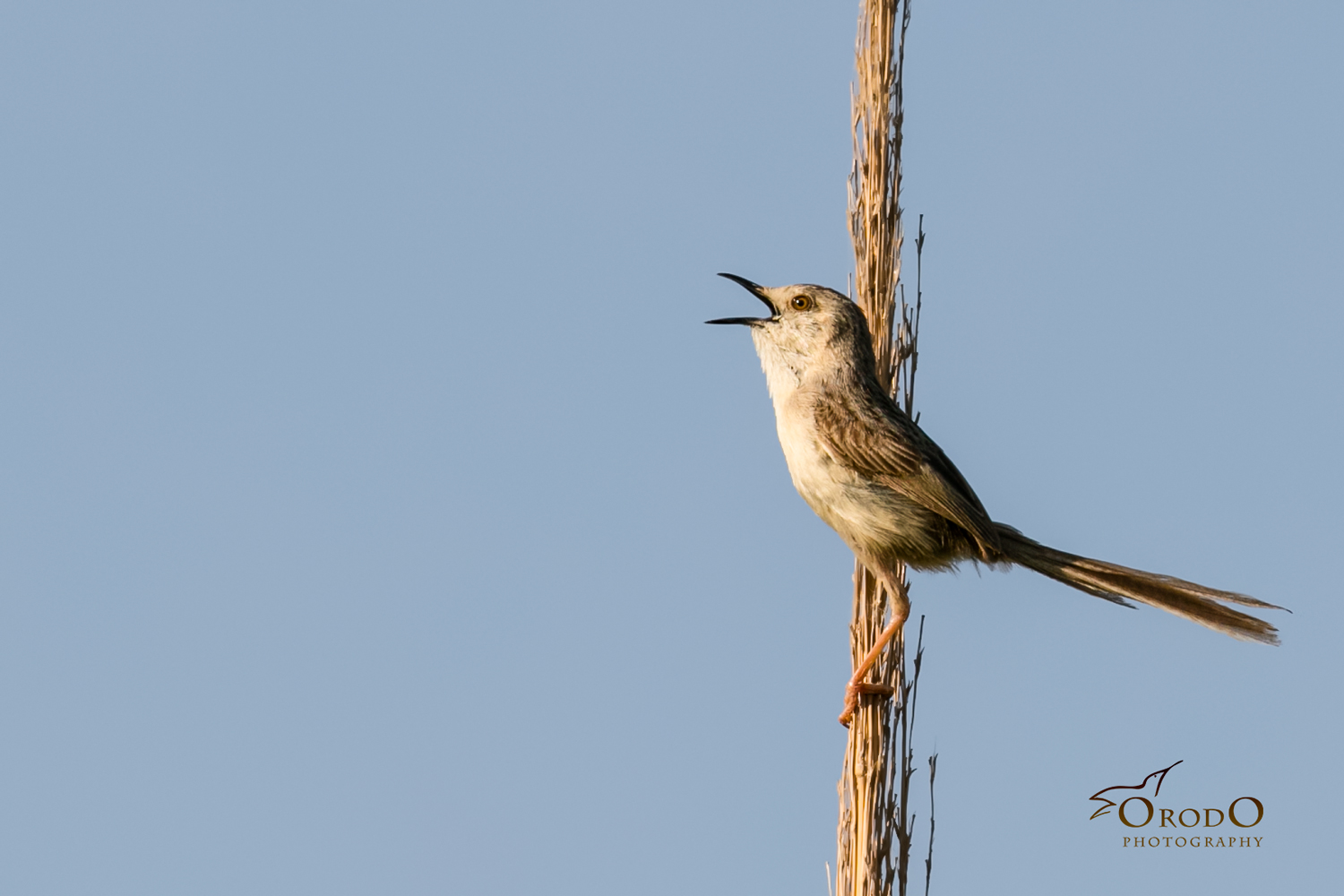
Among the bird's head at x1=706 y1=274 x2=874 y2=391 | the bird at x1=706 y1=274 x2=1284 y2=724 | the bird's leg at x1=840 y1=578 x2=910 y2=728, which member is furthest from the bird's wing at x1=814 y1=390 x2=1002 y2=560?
the bird's leg at x1=840 y1=578 x2=910 y2=728

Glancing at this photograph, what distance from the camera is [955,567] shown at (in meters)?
5.06

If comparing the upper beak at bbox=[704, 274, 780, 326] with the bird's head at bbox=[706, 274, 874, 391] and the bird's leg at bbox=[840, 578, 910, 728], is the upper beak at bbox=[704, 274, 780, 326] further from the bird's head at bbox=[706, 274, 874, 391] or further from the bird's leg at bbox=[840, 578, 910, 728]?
the bird's leg at bbox=[840, 578, 910, 728]

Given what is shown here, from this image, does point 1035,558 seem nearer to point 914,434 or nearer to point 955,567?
point 955,567

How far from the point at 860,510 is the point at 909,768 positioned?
111 centimetres

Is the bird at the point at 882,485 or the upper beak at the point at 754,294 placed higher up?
the upper beak at the point at 754,294

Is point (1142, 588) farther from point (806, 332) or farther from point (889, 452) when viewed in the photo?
point (806, 332)

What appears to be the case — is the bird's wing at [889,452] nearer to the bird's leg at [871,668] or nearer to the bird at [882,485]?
the bird at [882,485]

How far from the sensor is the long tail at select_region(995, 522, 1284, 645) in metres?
4.43

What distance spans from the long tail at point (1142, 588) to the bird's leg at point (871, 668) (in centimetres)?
78

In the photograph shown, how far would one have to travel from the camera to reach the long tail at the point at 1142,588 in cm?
443

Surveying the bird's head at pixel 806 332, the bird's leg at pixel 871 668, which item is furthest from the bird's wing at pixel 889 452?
the bird's leg at pixel 871 668

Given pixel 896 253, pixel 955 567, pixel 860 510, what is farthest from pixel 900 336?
pixel 955 567

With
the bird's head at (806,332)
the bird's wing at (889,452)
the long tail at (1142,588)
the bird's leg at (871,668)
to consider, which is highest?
the bird's head at (806,332)

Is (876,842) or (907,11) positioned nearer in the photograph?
(876,842)
